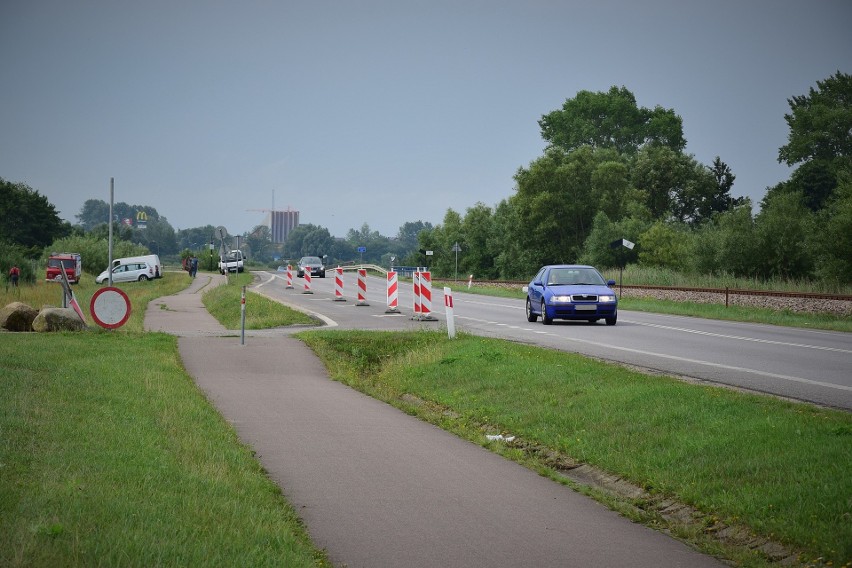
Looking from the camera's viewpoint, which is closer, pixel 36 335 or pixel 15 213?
pixel 36 335

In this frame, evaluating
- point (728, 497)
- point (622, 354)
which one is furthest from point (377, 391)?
point (728, 497)

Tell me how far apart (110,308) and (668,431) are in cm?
1489

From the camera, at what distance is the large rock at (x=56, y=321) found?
70.4 ft

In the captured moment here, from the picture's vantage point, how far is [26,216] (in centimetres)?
11806

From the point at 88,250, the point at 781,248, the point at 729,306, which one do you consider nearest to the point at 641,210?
the point at 781,248

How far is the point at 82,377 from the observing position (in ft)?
42.4

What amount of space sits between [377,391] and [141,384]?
385 cm

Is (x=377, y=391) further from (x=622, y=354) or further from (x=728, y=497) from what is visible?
(x=728, y=497)

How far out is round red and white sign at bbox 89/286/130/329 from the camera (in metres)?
21.5

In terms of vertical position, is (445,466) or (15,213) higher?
(15,213)

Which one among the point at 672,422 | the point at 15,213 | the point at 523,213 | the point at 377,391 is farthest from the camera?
the point at 15,213

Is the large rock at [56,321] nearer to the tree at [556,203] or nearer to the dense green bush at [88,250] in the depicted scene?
the tree at [556,203]

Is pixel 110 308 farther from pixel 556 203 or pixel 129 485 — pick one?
pixel 556 203

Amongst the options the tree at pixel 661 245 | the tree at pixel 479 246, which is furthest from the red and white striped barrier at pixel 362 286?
the tree at pixel 479 246
